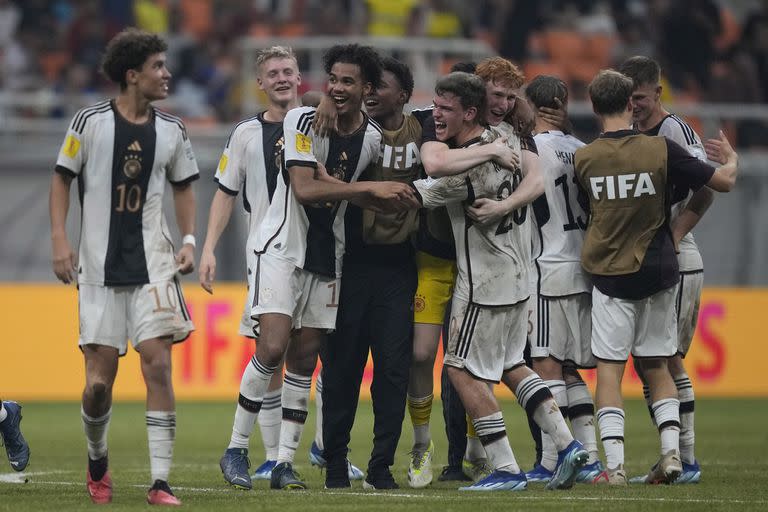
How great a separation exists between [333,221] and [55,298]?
28.2 ft

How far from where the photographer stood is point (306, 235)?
25.6ft

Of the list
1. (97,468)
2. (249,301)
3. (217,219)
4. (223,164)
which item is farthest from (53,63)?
(97,468)

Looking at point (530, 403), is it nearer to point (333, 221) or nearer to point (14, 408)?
A: point (333, 221)

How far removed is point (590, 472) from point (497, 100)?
2.32m

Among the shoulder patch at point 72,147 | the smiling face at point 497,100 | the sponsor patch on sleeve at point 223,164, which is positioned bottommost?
the sponsor patch on sleeve at point 223,164

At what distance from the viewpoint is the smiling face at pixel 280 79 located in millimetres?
8734

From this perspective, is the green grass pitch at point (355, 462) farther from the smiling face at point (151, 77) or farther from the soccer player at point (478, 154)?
the smiling face at point (151, 77)

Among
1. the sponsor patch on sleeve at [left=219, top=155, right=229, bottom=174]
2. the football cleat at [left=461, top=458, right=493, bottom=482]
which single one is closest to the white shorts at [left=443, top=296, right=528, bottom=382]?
the football cleat at [left=461, top=458, right=493, bottom=482]

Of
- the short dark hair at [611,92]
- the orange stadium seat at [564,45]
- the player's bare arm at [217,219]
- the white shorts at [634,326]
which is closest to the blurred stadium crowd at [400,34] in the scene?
the orange stadium seat at [564,45]

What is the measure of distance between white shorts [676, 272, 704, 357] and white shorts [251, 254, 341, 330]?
90.4 inches

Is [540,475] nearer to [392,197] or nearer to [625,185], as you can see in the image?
[625,185]

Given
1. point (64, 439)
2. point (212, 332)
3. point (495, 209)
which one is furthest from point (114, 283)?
point (212, 332)

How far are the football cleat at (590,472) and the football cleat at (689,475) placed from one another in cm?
52

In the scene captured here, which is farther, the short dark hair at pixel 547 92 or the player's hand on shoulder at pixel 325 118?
the short dark hair at pixel 547 92
